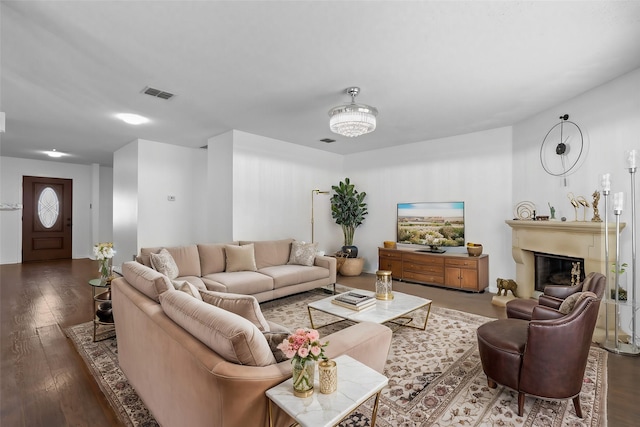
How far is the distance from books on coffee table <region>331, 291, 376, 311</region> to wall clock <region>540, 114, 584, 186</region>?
316cm

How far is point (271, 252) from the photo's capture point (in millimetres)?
5141

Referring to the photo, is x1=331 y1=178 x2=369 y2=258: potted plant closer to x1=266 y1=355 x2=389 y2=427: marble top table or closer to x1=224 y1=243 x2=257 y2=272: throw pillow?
x1=224 y1=243 x2=257 y2=272: throw pillow

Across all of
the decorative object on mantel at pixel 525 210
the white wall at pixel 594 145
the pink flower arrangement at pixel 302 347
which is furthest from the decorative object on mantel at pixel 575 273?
the pink flower arrangement at pixel 302 347

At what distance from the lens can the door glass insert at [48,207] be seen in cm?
848

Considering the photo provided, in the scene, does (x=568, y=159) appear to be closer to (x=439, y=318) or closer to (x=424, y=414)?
(x=439, y=318)

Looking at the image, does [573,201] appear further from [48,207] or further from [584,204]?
[48,207]

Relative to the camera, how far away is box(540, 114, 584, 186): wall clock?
394cm

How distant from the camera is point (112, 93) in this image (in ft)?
12.2

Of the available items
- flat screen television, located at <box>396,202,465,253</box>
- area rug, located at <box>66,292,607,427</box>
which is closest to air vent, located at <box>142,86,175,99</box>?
area rug, located at <box>66,292,607,427</box>

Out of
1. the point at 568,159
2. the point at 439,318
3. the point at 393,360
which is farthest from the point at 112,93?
the point at 568,159

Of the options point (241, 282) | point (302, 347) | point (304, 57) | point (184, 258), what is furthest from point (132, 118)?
point (302, 347)

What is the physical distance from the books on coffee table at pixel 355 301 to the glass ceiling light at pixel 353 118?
1813mm

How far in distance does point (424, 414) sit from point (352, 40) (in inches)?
110

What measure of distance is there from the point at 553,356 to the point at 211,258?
12.9 ft
